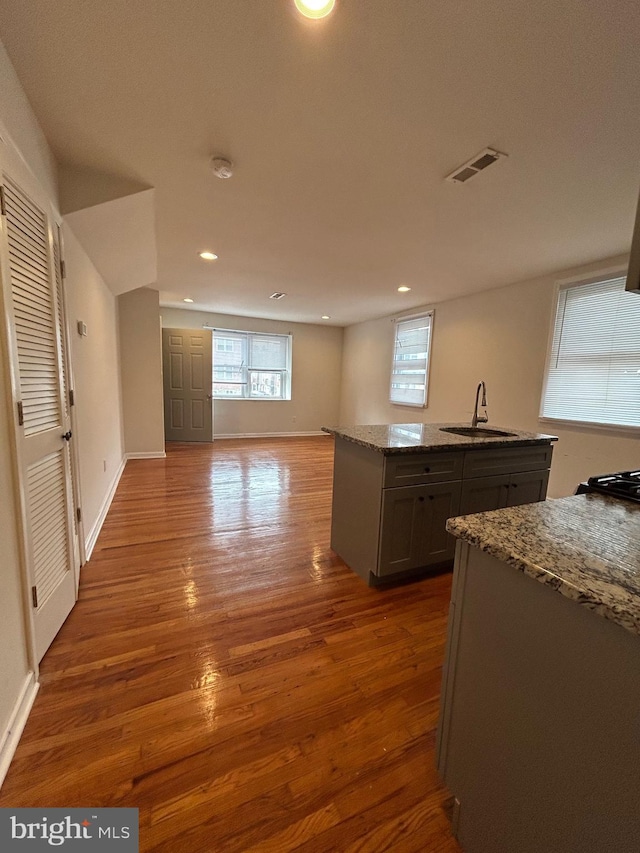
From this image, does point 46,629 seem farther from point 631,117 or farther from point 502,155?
point 631,117

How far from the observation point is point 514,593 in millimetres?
830

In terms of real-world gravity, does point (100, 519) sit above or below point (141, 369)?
below

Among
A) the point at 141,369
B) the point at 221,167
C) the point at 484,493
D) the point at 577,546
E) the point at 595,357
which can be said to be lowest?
the point at 484,493

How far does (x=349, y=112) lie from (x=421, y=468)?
1.85 metres

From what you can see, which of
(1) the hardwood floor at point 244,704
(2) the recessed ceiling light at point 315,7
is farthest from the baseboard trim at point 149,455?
(2) the recessed ceiling light at point 315,7

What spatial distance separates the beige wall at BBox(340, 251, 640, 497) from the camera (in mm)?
3368

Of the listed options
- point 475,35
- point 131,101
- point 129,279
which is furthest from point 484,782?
point 129,279

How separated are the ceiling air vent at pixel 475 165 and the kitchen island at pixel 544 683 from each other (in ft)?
6.06

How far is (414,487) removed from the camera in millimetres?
2076

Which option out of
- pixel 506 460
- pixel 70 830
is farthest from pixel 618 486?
pixel 70 830

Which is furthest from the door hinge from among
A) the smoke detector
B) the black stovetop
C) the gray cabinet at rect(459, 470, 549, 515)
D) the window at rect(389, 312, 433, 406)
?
the window at rect(389, 312, 433, 406)

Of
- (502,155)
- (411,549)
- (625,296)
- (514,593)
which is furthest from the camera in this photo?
(625,296)

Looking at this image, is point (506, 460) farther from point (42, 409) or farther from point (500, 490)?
point (42, 409)

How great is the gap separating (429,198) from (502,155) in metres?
0.53
